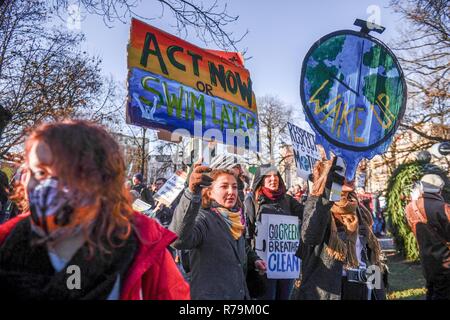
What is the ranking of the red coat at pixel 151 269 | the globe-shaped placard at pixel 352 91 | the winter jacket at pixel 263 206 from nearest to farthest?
the red coat at pixel 151 269 → the globe-shaped placard at pixel 352 91 → the winter jacket at pixel 263 206

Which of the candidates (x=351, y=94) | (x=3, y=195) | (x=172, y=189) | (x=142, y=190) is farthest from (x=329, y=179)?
(x=142, y=190)

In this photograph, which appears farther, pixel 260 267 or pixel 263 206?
pixel 263 206

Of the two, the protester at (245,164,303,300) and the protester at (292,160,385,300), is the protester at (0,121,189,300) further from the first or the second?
the protester at (245,164,303,300)

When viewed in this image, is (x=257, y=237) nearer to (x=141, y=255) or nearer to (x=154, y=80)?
(x=154, y=80)

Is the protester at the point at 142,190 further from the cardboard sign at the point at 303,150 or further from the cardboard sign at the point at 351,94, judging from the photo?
the cardboard sign at the point at 351,94

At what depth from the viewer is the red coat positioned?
1695mm

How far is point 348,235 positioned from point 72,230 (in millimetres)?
2844

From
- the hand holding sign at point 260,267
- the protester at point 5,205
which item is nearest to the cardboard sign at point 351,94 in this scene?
the hand holding sign at point 260,267

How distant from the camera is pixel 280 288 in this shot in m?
4.97

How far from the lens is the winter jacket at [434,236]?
4.24m

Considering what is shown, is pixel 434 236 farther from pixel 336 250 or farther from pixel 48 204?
pixel 48 204

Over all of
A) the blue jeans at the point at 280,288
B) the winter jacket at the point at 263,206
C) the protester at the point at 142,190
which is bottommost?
the blue jeans at the point at 280,288

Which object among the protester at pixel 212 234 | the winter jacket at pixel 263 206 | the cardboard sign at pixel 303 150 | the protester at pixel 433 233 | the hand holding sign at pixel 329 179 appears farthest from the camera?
the winter jacket at pixel 263 206
